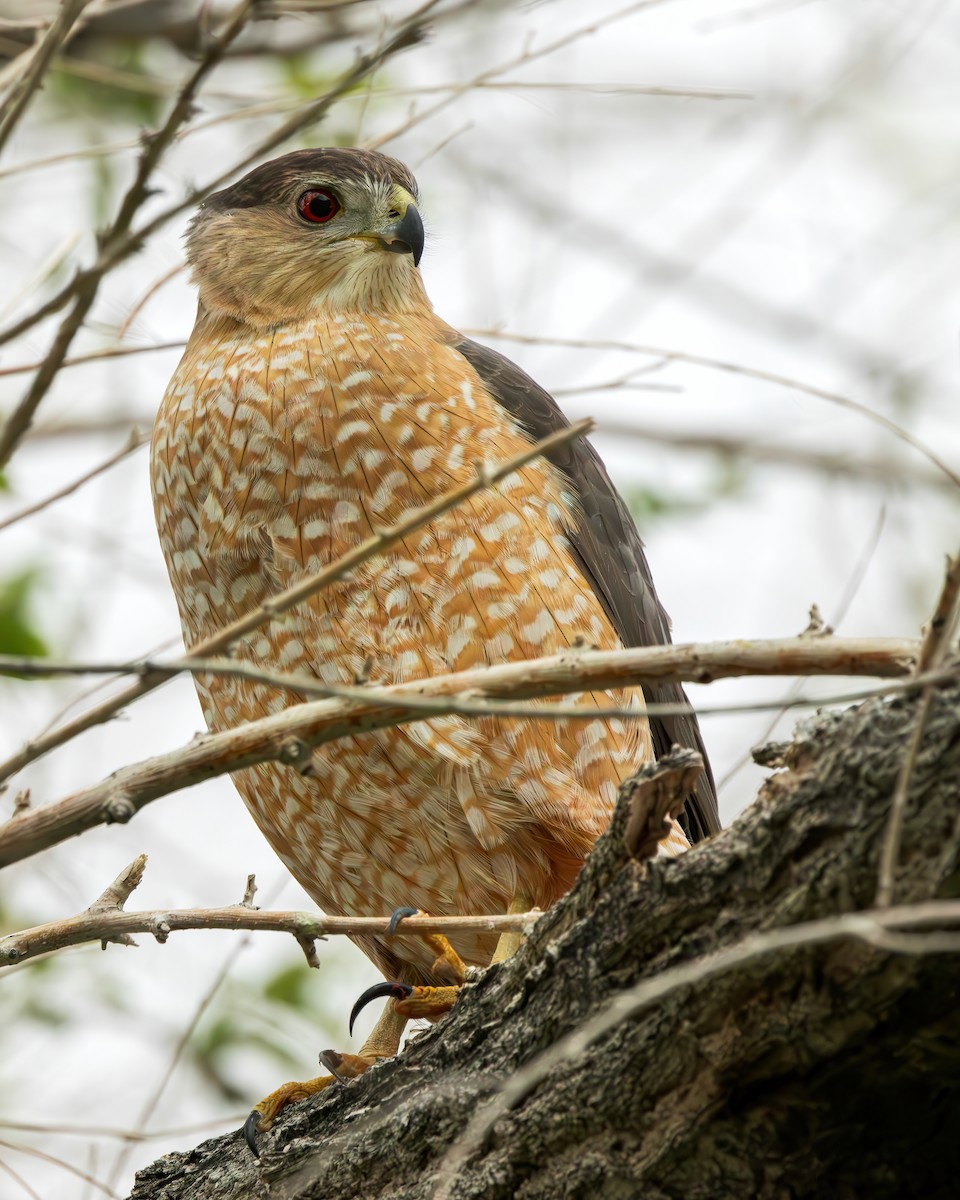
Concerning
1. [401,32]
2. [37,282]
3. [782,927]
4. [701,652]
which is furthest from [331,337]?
[782,927]

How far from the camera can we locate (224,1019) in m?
6.64

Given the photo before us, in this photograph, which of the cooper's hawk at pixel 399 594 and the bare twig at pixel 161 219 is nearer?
the bare twig at pixel 161 219

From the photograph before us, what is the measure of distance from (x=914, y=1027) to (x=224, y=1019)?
5038 mm

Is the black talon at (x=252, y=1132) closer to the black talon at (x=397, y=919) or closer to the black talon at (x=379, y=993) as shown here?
the black talon at (x=379, y=993)

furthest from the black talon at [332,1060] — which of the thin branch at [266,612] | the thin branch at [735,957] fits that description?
the thin branch at [266,612]

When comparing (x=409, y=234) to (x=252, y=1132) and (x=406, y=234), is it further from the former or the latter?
(x=252, y=1132)

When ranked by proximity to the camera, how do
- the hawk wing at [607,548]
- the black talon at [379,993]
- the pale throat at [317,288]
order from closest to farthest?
1. the black talon at [379,993]
2. the hawk wing at [607,548]
3. the pale throat at [317,288]

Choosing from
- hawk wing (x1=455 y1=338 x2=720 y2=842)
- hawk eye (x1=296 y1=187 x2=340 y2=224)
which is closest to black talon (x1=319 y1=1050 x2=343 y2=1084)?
hawk wing (x1=455 y1=338 x2=720 y2=842)

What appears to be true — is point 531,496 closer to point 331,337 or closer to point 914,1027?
point 331,337

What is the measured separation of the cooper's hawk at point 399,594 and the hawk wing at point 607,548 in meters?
0.01

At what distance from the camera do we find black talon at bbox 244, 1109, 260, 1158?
3455 millimetres

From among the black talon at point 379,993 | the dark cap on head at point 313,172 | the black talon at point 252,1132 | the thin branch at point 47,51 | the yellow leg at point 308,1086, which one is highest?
the dark cap on head at point 313,172

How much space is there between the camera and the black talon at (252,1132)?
3.46 metres

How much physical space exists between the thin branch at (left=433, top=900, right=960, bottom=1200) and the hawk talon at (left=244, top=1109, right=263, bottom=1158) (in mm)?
907
